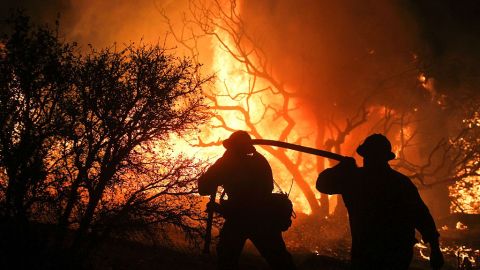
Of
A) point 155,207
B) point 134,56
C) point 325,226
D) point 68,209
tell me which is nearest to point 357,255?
point 155,207

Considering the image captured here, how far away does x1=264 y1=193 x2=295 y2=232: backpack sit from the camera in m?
4.62

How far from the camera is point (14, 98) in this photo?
7.63 m

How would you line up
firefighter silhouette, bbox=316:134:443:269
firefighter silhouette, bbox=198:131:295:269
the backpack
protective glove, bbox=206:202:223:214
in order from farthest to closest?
protective glove, bbox=206:202:223:214 → the backpack → firefighter silhouette, bbox=198:131:295:269 → firefighter silhouette, bbox=316:134:443:269

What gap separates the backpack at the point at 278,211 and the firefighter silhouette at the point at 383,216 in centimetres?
84

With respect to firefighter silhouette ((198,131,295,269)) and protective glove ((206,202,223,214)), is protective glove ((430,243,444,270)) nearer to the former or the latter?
firefighter silhouette ((198,131,295,269))

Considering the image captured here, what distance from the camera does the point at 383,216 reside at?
3852 mm

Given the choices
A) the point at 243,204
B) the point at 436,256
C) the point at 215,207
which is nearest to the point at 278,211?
the point at 243,204

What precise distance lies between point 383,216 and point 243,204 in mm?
1658

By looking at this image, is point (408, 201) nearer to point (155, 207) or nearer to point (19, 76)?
point (155, 207)

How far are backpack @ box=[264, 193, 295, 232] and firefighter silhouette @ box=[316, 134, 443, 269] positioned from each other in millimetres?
840

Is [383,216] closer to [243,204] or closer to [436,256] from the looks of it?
[436,256]

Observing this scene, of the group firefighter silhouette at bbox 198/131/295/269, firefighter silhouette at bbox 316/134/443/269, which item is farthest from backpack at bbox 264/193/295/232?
firefighter silhouette at bbox 316/134/443/269

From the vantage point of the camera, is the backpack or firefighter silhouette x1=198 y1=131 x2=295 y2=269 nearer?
firefighter silhouette x1=198 y1=131 x2=295 y2=269

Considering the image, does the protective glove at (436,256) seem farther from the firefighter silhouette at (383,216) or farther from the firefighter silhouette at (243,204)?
the firefighter silhouette at (243,204)
